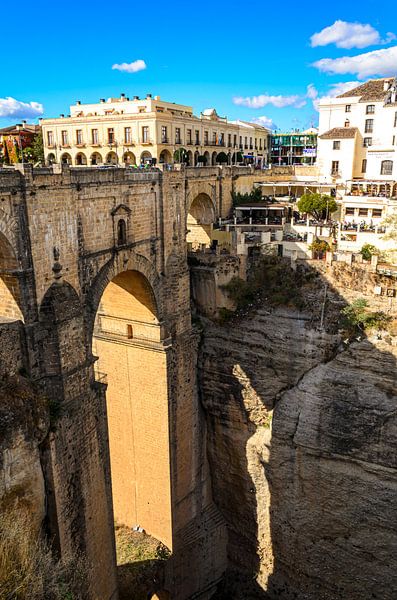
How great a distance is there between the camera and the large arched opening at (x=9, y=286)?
1150 cm

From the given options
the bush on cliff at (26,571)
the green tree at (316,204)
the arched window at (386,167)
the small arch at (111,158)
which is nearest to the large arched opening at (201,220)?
the green tree at (316,204)

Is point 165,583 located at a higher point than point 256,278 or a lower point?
lower

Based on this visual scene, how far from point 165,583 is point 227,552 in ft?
12.7

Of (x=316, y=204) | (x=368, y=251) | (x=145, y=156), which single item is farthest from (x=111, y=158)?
(x=368, y=251)

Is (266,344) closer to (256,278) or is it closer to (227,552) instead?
(256,278)

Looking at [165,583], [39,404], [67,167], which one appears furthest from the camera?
[165,583]

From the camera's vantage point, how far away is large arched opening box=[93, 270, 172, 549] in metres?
17.7

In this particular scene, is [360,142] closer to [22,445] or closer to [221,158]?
[221,158]

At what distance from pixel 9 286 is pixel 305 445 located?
11858mm

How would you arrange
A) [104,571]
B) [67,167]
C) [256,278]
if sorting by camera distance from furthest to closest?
[256,278] < [104,571] < [67,167]

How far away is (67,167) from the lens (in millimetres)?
12492

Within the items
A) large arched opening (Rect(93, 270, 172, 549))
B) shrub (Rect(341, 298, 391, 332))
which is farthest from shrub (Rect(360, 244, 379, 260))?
large arched opening (Rect(93, 270, 172, 549))

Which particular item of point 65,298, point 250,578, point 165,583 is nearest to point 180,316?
point 65,298

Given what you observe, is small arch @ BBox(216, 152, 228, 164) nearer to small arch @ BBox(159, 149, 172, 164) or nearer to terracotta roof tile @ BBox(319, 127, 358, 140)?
small arch @ BBox(159, 149, 172, 164)
